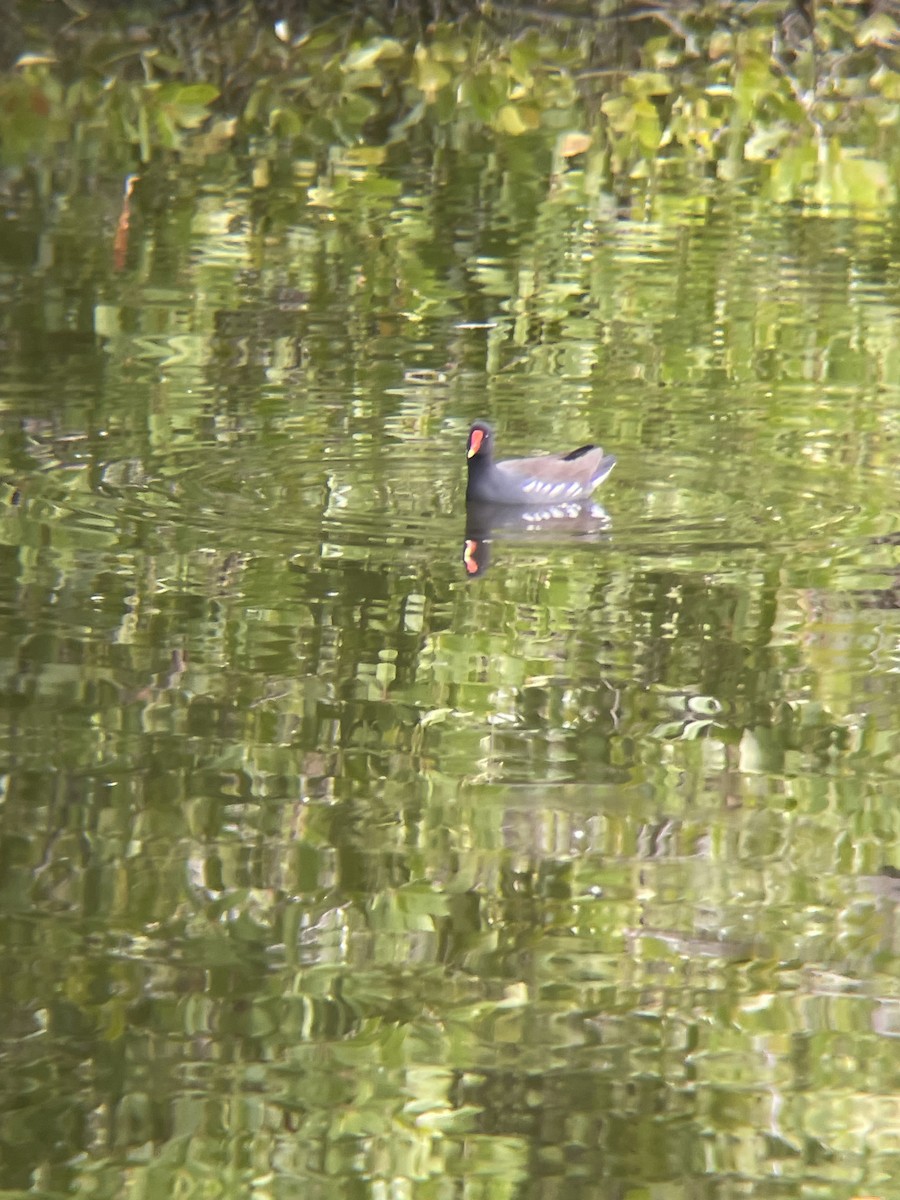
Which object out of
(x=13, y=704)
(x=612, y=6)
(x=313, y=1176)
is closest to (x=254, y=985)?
(x=313, y=1176)

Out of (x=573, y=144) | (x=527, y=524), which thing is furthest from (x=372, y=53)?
(x=527, y=524)

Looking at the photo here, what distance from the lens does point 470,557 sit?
25.6 feet

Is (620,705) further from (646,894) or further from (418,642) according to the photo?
(646,894)

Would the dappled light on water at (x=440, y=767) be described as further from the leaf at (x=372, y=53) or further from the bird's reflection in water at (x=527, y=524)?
the leaf at (x=372, y=53)

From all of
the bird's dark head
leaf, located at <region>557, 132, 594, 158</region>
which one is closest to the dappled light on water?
the bird's dark head

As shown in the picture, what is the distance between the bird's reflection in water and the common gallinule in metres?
0.04

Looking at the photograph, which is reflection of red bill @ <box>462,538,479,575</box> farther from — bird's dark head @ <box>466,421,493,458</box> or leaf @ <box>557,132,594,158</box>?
leaf @ <box>557,132,594,158</box>

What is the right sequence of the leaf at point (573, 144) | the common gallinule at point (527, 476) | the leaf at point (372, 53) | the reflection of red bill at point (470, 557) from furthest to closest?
the leaf at point (372, 53) < the leaf at point (573, 144) < the common gallinule at point (527, 476) < the reflection of red bill at point (470, 557)

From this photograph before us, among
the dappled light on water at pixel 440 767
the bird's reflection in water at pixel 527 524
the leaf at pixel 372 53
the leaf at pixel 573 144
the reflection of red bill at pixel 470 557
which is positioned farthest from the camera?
the leaf at pixel 372 53

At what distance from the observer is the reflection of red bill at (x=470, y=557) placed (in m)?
7.67

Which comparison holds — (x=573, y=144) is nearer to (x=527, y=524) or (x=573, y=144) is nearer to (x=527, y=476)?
(x=527, y=476)

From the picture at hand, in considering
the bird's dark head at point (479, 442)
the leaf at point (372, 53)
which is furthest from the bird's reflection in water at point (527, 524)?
the leaf at point (372, 53)

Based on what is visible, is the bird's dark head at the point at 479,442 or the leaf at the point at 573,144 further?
the leaf at the point at 573,144

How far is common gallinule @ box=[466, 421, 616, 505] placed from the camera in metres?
8.25
